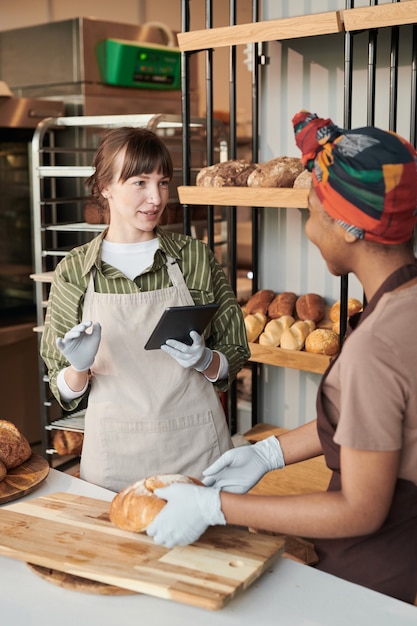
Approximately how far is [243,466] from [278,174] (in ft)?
4.34

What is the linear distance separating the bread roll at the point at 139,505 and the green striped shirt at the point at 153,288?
72 centimetres

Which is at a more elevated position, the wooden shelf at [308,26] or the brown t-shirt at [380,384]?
the wooden shelf at [308,26]

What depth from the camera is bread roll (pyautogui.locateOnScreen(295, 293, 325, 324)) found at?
9.40 feet

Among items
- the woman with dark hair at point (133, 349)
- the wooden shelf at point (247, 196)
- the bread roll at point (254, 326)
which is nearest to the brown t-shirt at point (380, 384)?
the woman with dark hair at point (133, 349)

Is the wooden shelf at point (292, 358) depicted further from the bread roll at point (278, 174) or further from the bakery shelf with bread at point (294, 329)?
the bread roll at point (278, 174)

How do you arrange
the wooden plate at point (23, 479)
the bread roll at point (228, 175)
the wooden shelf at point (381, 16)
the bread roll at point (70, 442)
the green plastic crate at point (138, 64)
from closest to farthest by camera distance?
the wooden plate at point (23, 479) < the wooden shelf at point (381, 16) < the bread roll at point (228, 175) < the bread roll at point (70, 442) < the green plastic crate at point (138, 64)

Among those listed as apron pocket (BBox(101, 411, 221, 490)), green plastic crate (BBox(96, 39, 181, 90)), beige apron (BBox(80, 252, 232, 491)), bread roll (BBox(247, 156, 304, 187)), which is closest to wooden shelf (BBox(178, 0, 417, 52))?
bread roll (BBox(247, 156, 304, 187))

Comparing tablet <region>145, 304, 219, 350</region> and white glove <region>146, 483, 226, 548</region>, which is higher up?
tablet <region>145, 304, 219, 350</region>

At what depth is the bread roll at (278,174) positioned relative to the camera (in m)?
2.62

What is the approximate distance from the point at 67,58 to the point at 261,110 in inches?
52.1

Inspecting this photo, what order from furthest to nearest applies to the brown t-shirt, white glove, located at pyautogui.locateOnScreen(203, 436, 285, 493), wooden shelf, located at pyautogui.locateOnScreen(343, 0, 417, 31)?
wooden shelf, located at pyautogui.locateOnScreen(343, 0, 417, 31)
white glove, located at pyautogui.locateOnScreen(203, 436, 285, 493)
the brown t-shirt

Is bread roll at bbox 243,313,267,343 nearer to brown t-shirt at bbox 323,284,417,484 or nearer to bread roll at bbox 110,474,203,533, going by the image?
bread roll at bbox 110,474,203,533

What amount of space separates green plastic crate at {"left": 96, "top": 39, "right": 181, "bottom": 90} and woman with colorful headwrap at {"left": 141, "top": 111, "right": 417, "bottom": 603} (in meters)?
2.74

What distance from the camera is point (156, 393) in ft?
6.66
